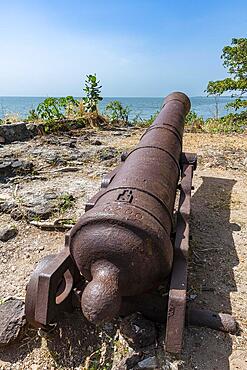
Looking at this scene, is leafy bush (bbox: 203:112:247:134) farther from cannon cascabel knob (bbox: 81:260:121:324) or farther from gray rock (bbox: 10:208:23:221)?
cannon cascabel knob (bbox: 81:260:121:324)

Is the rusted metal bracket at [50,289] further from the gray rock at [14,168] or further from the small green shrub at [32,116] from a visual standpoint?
the small green shrub at [32,116]

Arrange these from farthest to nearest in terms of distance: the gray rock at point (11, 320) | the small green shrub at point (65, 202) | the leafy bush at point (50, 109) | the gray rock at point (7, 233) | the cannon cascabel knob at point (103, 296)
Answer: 1. the leafy bush at point (50, 109)
2. the small green shrub at point (65, 202)
3. the gray rock at point (7, 233)
4. the gray rock at point (11, 320)
5. the cannon cascabel knob at point (103, 296)

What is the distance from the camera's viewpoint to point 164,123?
397cm

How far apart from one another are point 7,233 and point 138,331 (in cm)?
212

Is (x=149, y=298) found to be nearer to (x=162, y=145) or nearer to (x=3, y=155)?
(x=162, y=145)

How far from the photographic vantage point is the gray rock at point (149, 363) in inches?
84.4

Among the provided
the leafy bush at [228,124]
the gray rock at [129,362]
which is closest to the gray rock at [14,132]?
the leafy bush at [228,124]

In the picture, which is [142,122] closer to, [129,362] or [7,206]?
[7,206]

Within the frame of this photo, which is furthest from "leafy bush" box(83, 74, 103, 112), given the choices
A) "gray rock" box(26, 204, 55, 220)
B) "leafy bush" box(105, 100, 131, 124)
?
"gray rock" box(26, 204, 55, 220)

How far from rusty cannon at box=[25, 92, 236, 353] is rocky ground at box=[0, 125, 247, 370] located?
0.21m

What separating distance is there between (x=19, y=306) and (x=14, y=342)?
0.26 metres

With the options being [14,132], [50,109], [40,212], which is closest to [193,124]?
[50,109]

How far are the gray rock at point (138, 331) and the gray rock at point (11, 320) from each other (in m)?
0.73

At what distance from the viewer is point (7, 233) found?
13.0 ft
